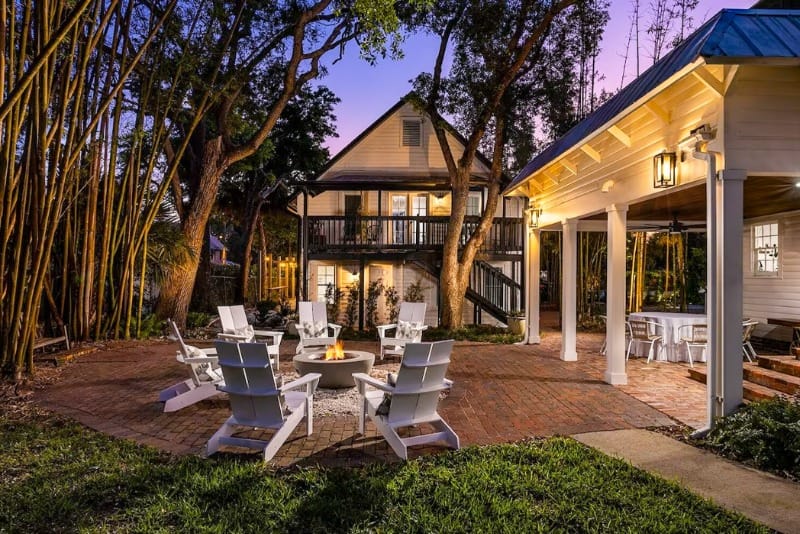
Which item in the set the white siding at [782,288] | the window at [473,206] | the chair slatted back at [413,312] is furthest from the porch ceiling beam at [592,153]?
the window at [473,206]

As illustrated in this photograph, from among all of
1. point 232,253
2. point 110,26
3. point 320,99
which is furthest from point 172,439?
point 232,253

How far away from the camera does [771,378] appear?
6.18 m

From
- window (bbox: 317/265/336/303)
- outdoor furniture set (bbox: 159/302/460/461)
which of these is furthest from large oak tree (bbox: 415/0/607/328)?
outdoor furniture set (bbox: 159/302/460/461)

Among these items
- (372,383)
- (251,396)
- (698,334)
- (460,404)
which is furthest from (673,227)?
(251,396)

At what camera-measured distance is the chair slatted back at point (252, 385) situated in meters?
4.36

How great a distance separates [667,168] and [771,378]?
9.42ft

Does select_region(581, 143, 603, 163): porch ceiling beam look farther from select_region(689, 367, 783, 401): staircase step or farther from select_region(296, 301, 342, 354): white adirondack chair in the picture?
select_region(296, 301, 342, 354): white adirondack chair

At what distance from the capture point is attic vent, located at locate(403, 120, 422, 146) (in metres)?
17.5

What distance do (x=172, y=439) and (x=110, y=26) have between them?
9015 mm

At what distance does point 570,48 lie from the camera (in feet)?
47.3

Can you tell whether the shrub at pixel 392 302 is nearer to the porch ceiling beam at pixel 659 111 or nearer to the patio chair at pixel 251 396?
the porch ceiling beam at pixel 659 111

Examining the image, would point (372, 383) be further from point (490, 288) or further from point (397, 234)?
point (490, 288)

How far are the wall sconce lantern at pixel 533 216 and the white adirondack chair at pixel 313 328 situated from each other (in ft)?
16.3

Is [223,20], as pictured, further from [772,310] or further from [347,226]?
[772,310]
